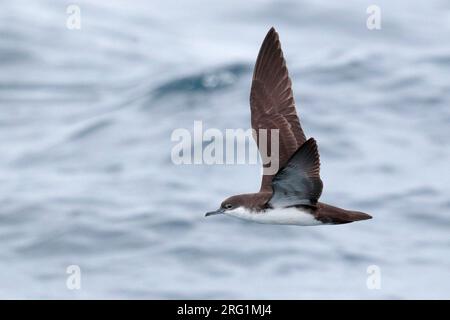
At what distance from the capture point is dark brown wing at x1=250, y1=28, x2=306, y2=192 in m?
11.1

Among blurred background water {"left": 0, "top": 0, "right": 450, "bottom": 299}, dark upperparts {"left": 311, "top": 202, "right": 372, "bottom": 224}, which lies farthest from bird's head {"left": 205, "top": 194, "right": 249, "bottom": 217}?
blurred background water {"left": 0, "top": 0, "right": 450, "bottom": 299}

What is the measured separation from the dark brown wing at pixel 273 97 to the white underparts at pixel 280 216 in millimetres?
655

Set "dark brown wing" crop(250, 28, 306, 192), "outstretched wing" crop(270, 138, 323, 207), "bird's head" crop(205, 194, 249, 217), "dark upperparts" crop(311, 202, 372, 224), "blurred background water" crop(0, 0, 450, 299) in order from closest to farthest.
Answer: "outstretched wing" crop(270, 138, 323, 207) → "dark upperparts" crop(311, 202, 372, 224) → "bird's head" crop(205, 194, 249, 217) → "dark brown wing" crop(250, 28, 306, 192) → "blurred background water" crop(0, 0, 450, 299)

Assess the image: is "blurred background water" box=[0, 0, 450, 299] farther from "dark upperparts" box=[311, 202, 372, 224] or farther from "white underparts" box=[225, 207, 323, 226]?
"dark upperparts" box=[311, 202, 372, 224]

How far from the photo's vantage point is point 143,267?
15602 millimetres

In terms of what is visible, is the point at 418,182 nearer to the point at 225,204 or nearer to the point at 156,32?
the point at 225,204

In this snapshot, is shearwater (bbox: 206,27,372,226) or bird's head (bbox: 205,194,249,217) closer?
shearwater (bbox: 206,27,372,226)

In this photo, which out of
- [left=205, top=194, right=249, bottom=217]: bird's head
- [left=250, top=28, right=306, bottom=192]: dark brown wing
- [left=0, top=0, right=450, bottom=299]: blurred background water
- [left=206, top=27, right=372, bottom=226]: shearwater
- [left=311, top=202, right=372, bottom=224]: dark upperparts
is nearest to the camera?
[left=206, top=27, right=372, bottom=226]: shearwater

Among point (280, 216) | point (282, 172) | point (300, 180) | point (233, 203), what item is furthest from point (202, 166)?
point (282, 172)

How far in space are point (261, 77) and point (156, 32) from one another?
1580 cm

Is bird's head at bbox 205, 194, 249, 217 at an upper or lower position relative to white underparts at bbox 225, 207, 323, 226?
upper

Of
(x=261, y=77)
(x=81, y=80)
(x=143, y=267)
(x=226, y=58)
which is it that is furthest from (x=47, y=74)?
(x=261, y=77)

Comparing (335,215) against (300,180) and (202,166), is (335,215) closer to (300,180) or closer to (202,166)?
(300,180)

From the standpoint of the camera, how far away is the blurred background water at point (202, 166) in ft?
51.1
